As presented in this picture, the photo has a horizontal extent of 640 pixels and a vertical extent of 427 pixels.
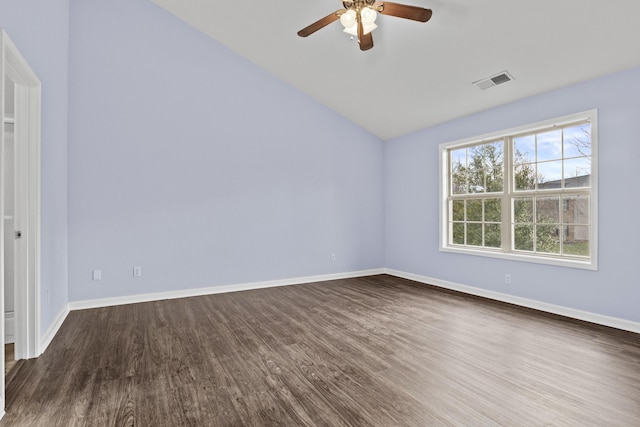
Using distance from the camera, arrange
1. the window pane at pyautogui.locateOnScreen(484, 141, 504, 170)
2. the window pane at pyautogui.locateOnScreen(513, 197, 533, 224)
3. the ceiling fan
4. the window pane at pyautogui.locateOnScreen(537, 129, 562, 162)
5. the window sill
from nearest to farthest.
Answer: the ceiling fan
the window sill
the window pane at pyautogui.locateOnScreen(537, 129, 562, 162)
the window pane at pyautogui.locateOnScreen(513, 197, 533, 224)
the window pane at pyautogui.locateOnScreen(484, 141, 504, 170)

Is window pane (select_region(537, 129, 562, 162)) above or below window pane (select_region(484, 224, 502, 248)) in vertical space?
above

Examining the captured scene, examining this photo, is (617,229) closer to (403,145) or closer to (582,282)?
(582,282)

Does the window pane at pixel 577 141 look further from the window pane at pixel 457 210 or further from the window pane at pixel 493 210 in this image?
the window pane at pixel 457 210

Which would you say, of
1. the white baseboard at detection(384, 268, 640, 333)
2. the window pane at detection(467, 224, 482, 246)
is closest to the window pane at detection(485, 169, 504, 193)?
the window pane at detection(467, 224, 482, 246)

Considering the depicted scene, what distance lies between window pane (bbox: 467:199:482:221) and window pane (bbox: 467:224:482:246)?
0.11 metres

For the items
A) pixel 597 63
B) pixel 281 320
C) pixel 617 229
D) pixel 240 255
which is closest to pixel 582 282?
pixel 617 229

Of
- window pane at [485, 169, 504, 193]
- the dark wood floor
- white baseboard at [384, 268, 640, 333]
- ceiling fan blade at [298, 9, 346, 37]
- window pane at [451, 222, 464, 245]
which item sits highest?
ceiling fan blade at [298, 9, 346, 37]

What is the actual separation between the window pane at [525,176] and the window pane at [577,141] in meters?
0.41

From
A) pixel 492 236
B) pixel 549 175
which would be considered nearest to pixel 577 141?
pixel 549 175

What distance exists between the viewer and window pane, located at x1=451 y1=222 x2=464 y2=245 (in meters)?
5.11

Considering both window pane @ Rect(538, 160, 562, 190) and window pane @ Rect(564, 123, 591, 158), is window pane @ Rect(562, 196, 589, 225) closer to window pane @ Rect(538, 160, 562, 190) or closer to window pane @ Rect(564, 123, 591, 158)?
window pane @ Rect(538, 160, 562, 190)

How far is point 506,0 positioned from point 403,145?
3.03 metres

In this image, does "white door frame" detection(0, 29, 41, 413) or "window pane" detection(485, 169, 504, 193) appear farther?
"window pane" detection(485, 169, 504, 193)

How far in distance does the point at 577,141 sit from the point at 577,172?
34cm
